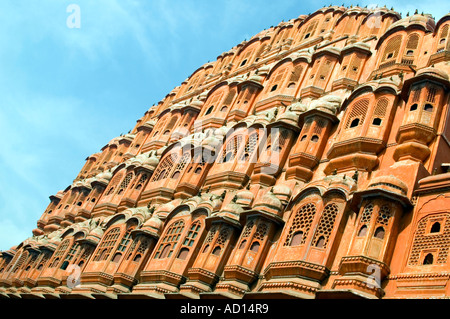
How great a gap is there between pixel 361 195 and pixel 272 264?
151 inches

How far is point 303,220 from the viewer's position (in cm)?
1606

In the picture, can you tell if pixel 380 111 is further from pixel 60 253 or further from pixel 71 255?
pixel 60 253

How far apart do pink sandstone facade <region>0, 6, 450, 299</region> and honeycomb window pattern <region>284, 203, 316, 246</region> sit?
0.04 meters

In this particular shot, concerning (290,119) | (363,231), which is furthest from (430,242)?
(290,119)

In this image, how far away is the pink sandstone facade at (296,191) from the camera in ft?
44.6

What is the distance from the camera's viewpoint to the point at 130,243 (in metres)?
22.9

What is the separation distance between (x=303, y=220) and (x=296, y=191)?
2.93 metres

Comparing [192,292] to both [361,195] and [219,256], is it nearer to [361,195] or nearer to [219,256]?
[219,256]

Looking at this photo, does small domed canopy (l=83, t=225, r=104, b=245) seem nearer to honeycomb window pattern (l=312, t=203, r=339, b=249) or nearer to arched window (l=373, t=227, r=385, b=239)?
honeycomb window pattern (l=312, t=203, r=339, b=249)

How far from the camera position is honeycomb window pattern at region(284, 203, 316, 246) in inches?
623

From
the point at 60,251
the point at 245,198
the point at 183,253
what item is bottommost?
the point at 60,251

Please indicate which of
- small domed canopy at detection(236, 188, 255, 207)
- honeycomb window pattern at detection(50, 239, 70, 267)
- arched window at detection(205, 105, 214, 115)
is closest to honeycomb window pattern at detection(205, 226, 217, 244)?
small domed canopy at detection(236, 188, 255, 207)

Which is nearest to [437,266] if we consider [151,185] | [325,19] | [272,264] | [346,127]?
[272,264]

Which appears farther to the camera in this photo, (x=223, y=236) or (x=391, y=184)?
(x=223, y=236)
